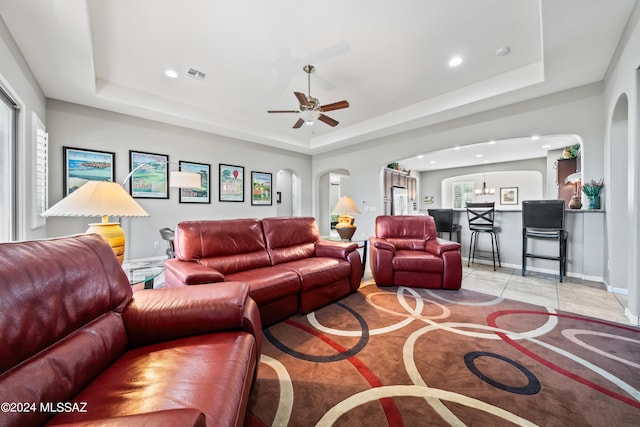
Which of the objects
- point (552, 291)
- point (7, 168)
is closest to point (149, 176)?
point (7, 168)

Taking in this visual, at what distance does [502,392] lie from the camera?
1433 millimetres

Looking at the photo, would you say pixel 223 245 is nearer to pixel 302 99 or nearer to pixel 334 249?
pixel 334 249

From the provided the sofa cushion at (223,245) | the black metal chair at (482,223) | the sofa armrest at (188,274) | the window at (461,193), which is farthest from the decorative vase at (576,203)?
the window at (461,193)

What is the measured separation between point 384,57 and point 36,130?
14.5 feet

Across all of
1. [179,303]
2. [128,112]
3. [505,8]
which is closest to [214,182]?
[128,112]

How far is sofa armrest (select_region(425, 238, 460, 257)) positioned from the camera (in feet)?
10.4

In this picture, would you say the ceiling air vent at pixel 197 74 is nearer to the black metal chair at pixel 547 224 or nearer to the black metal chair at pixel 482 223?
the black metal chair at pixel 482 223

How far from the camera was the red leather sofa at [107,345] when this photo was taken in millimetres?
711

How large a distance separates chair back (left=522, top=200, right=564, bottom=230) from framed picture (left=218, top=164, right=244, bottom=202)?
17.6 feet

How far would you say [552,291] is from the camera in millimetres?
3105

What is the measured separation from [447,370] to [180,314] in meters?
1.67

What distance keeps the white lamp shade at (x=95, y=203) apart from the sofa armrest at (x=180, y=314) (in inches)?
29.6

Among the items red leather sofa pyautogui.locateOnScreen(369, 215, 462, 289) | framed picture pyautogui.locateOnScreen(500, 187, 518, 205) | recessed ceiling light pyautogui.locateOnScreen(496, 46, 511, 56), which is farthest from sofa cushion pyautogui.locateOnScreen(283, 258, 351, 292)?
framed picture pyautogui.locateOnScreen(500, 187, 518, 205)

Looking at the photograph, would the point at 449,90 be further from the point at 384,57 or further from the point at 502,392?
the point at 502,392
